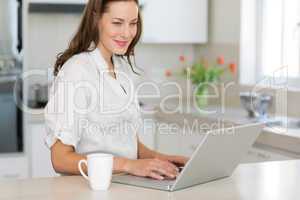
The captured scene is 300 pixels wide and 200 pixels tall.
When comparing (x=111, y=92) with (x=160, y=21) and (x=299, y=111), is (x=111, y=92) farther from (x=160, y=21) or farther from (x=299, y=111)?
(x=160, y=21)

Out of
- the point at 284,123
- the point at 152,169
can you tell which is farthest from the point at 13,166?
the point at 152,169

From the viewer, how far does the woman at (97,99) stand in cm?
176

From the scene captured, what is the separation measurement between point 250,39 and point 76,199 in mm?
3028

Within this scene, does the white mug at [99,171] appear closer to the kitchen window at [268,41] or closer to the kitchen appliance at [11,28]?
the kitchen appliance at [11,28]

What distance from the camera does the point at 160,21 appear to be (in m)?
4.38

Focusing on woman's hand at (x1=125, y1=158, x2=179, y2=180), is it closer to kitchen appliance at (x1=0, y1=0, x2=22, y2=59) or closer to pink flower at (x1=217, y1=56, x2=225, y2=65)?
kitchen appliance at (x1=0, y1=0, x2=22, y2=59)

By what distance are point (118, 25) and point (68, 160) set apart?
49 cm

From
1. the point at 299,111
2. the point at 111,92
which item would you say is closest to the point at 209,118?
the point at 299,111

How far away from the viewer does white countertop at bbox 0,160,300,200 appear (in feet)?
4.80

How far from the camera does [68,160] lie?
174cm

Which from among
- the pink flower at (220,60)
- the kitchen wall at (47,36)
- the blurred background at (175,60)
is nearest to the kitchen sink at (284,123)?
the blurred background at (175,60)

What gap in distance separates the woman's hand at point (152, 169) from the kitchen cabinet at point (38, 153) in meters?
2.27

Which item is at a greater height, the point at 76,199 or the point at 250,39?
the point at 250,39

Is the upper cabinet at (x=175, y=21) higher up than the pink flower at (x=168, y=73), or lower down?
higher up
